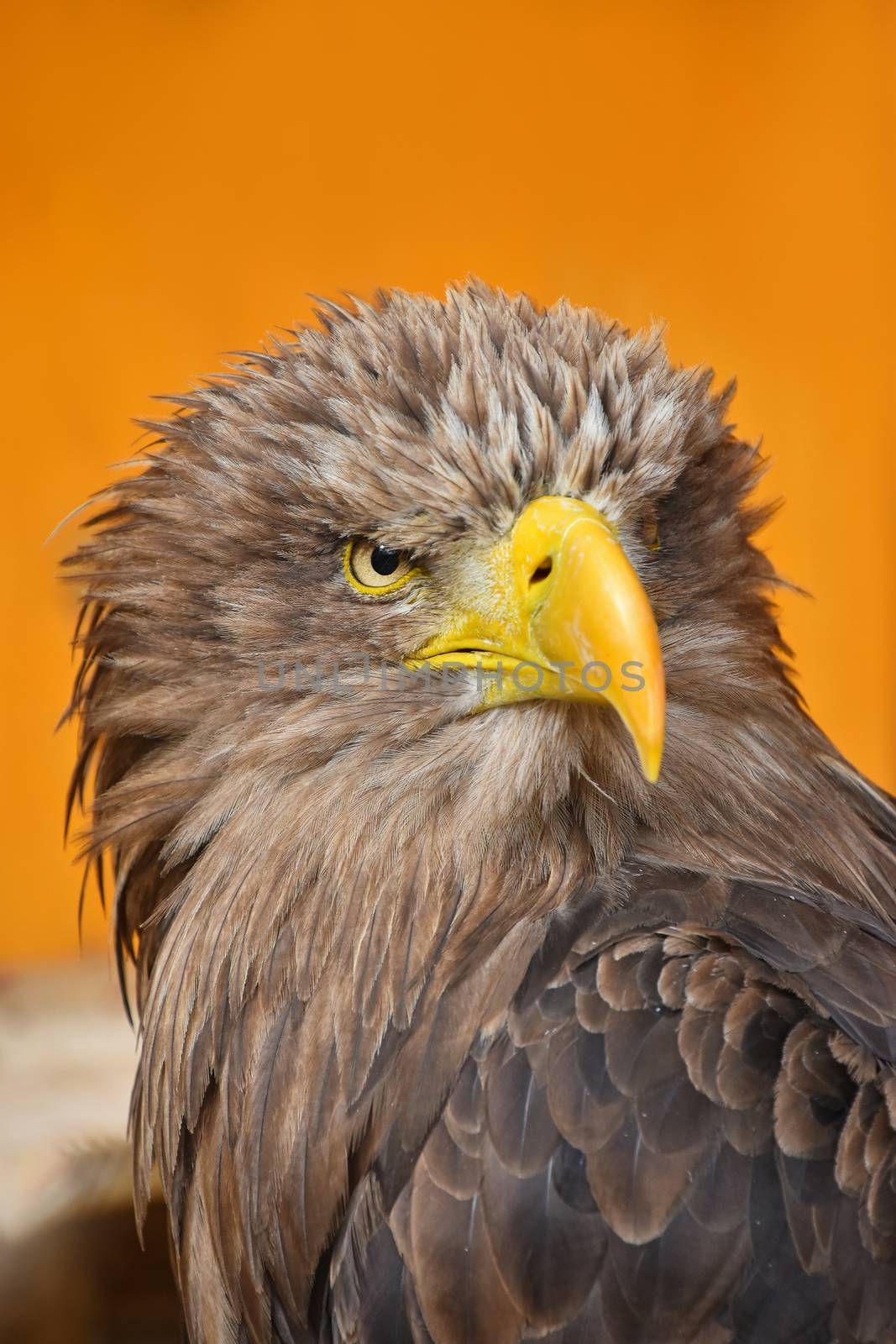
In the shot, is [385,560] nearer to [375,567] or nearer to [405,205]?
[375,567]

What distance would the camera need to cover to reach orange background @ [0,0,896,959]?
3605 millimetres

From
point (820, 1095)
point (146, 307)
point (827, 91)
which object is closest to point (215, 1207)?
point (820, 1095)

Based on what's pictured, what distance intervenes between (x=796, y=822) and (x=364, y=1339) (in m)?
0.82

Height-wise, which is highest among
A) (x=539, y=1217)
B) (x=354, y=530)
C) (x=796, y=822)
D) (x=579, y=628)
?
(x=354, y=530)

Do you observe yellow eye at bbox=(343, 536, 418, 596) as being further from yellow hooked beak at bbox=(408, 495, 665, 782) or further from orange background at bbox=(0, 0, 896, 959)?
orange background at bbox=(0, 0, 896, 959)

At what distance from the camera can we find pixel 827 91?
3.69m

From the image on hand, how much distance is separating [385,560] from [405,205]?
2196 mm

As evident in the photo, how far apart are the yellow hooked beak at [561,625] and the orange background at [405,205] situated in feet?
7.21

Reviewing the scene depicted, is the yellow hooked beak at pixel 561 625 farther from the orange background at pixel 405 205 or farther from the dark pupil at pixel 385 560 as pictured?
the orange background at pixel 405 205

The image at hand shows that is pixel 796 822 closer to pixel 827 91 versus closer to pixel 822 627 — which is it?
pixel 822 627

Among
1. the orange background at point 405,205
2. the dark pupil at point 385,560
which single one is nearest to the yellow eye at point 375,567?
the dark pupil at point 385,560

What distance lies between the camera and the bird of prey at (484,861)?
1400 mm

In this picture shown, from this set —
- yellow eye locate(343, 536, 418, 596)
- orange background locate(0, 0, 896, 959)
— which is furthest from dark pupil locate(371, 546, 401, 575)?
orange background locate(0, 0, 896, 959)

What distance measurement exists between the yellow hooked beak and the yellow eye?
82 mm
